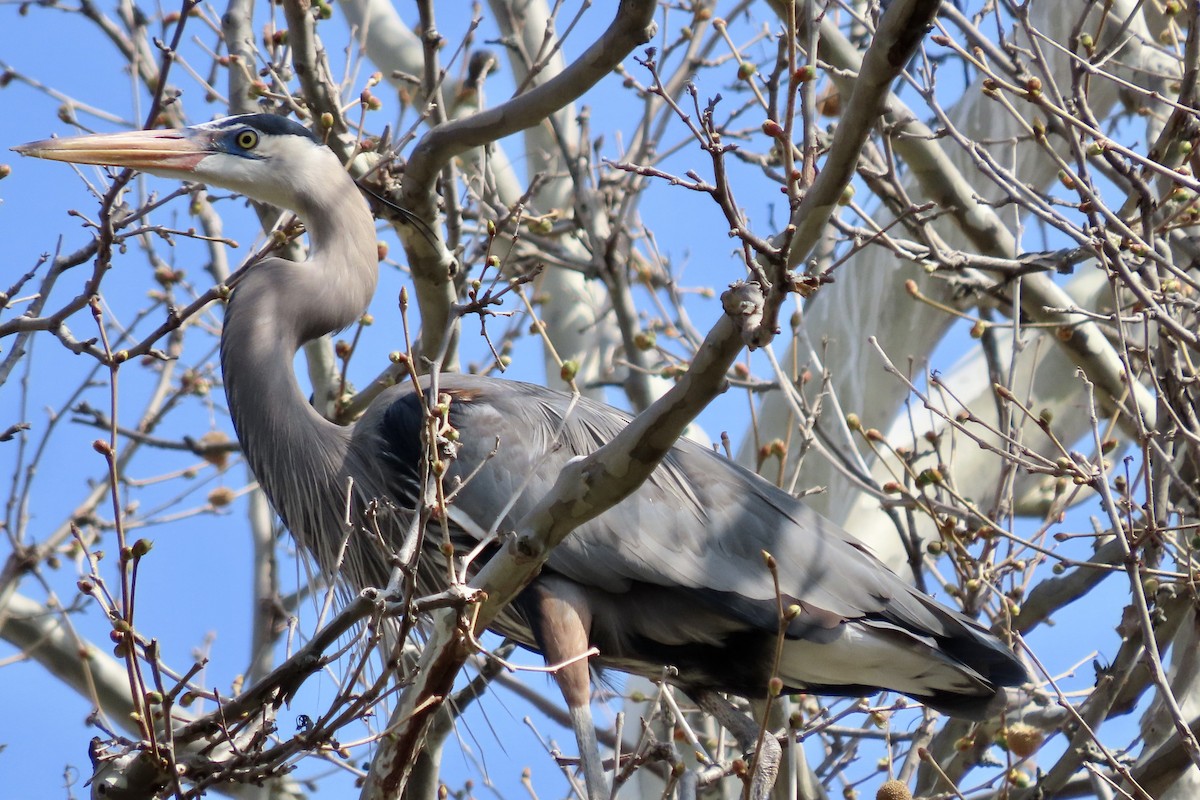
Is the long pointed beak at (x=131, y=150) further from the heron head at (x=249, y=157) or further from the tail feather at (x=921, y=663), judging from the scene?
the tail feather at (x=921, y=663)

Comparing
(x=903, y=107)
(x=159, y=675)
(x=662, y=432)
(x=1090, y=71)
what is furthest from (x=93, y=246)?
(x=903, y=107)

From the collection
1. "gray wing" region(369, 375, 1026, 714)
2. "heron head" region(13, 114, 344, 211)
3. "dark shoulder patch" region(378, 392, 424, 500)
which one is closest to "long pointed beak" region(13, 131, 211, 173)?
"heron head" region(13, 114, 344, 211)

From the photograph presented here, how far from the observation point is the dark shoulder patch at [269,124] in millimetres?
4762

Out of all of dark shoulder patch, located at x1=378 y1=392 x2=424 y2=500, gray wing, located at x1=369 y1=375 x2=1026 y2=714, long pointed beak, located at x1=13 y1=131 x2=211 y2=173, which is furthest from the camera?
long pointed beak, located at x1=13 y1=131 x2=211 y2=173

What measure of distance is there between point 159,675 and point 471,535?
1.70 metres

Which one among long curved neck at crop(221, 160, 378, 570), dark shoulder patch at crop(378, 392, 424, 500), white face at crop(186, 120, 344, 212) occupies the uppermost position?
white face at crop(186, 120, 344, 212)

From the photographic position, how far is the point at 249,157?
4.77 m

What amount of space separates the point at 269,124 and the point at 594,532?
1825mm

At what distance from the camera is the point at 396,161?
4586 millimetres

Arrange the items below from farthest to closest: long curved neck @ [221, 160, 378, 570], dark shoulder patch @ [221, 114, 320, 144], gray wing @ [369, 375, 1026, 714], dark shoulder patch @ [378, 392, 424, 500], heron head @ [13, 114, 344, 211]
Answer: dark shoulder patch @ [221, 114, 320, 144]
heron head @ [13, 114, 344, 211]
long curved neck @ [221, 160, 378, 570]
dark shoulder patch @ [378, 392, 424, 500]
gray wing @ [369, 375, 1026, 714]

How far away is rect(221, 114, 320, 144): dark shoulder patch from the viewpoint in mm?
4762

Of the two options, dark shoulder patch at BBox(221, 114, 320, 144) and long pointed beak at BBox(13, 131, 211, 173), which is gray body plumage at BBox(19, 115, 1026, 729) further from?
dark shoulder patch at BBox(221, 114, 320, 144)

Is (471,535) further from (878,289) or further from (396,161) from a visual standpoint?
(878,289)

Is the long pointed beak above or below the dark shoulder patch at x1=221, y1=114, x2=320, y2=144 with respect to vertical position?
below
